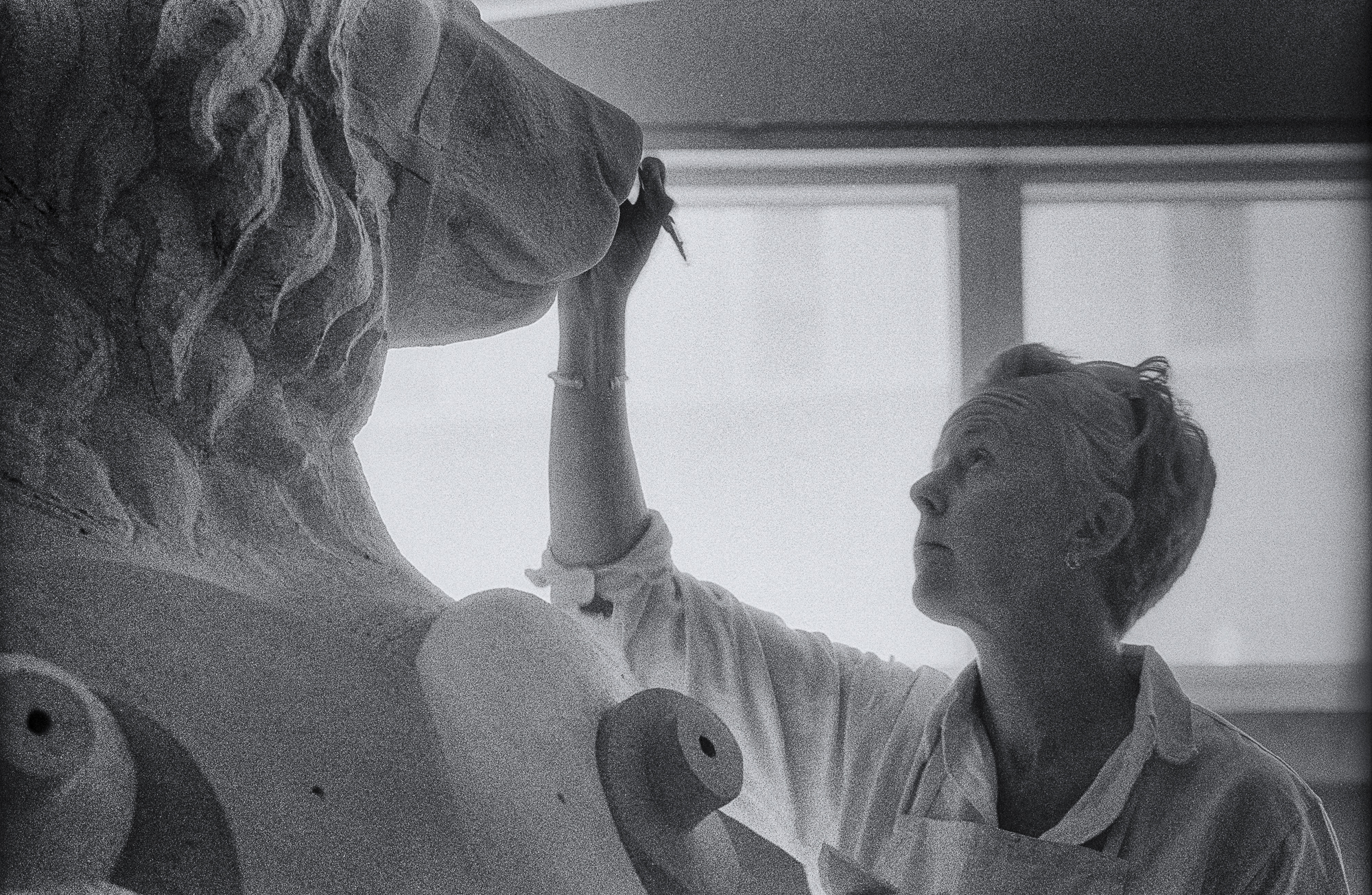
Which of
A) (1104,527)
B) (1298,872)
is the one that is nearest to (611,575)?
(1104,527)

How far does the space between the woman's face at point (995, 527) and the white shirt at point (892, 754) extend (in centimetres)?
7

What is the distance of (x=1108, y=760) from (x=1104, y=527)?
0.17m

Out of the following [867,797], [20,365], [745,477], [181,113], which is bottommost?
[867,797]

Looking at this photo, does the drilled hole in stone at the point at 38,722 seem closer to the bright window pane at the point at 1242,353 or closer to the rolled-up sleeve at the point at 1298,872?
the rolled-up sleeve at the point at 1298,872

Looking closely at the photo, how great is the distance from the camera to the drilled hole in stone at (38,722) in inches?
21.6

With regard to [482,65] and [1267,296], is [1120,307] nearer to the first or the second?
[1267,296]

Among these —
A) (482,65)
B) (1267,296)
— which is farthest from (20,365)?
(1267,296)

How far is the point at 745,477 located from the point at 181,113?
1.42 metres

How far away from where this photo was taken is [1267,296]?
2.13m

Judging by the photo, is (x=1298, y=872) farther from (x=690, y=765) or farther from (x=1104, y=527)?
(x=690, y=765)

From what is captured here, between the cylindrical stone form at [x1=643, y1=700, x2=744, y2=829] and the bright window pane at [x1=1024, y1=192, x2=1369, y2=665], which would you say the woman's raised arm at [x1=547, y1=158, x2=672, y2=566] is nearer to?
the cylindrical stone form at [x1=643, y1=700, x2=744, y2=829]

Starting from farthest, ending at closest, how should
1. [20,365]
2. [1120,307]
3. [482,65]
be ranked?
[1120,307] → [482,65] → [20,365]

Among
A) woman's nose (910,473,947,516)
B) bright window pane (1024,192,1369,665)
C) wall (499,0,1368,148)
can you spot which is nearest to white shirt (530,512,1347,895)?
woman's nose (910,473,947,516)

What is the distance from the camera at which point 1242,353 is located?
6.94ft
